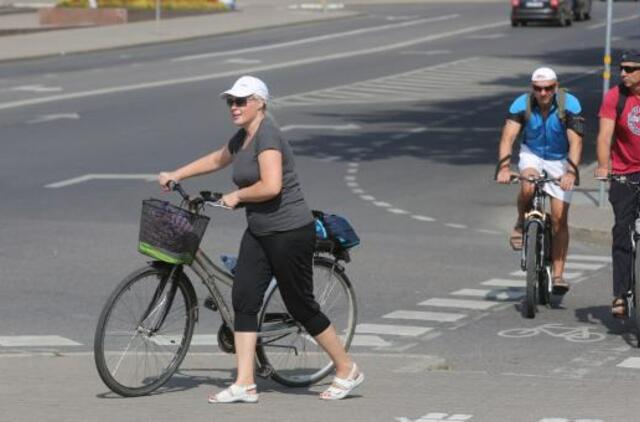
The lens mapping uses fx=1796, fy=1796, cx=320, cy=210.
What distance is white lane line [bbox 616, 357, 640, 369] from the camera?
10.9 m

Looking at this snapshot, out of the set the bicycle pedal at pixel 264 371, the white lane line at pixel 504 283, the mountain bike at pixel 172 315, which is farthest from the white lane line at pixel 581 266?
the bicycle pedal at pixel 264 371

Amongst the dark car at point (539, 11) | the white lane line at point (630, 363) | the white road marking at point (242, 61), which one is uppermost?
the white lane line at point (630, 363)

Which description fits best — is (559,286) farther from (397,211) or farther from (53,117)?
(53,117)

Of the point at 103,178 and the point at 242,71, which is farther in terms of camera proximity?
the point at 242,71

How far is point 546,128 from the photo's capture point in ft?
42.4

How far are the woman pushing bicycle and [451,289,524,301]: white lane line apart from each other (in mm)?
4411

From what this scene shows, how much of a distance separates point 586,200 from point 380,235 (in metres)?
3.16

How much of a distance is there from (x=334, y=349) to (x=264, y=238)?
2.45ft

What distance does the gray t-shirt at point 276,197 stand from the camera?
9.25 meters

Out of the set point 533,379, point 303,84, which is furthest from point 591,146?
point 533,379

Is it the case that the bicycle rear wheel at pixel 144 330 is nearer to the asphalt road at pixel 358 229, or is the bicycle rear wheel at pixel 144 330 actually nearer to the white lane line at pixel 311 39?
the asphalt road at pixel 358 229

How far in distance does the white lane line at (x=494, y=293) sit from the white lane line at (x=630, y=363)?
8.77ft

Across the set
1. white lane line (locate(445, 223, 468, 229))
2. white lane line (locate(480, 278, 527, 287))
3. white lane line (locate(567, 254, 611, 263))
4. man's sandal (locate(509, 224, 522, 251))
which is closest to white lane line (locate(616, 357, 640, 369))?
man's sandal (locate(509, 224, 522, 251))

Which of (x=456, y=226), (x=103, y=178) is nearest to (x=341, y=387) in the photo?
(x=456, y=226)
